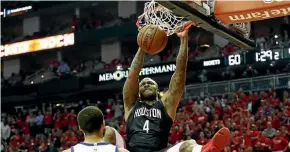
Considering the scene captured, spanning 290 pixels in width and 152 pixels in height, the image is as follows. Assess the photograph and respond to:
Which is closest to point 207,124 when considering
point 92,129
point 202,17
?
point 202,17

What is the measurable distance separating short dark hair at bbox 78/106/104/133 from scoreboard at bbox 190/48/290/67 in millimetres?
14074

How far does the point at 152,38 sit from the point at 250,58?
12710 mm

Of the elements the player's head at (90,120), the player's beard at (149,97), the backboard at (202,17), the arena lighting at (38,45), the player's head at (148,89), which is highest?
the arena lighting at (38,45)

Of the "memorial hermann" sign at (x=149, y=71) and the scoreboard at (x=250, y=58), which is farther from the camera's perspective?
the "memorial hermann" sign at (x=149, y=71)

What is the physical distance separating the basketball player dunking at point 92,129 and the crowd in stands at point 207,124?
22.1 feet

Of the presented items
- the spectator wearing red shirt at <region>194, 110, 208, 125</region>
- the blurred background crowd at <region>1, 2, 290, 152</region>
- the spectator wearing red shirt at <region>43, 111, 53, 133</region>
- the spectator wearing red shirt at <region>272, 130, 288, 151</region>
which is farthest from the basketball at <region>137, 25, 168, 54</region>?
the spectator wearing red shirt at <region>43, 111, 53, 133</region>

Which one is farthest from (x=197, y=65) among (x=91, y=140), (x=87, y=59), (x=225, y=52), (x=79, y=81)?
(x=91, y=140)

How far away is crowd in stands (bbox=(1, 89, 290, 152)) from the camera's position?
1160cm

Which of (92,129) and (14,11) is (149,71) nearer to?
(14,11)

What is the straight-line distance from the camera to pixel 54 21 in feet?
100

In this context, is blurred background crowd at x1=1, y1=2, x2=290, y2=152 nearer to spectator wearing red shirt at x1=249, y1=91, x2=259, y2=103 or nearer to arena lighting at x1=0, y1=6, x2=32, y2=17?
spectator wearing red shirt at x1=249, y1=91, x2=259, y2=103

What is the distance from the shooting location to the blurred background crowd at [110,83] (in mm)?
13375

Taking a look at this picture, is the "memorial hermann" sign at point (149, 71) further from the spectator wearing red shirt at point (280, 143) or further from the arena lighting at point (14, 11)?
the spectator wearing red shirt at point (280, 143)

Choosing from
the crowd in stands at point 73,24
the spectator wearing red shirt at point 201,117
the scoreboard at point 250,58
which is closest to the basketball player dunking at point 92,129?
the spectator wearing red shirt at point 201,117
